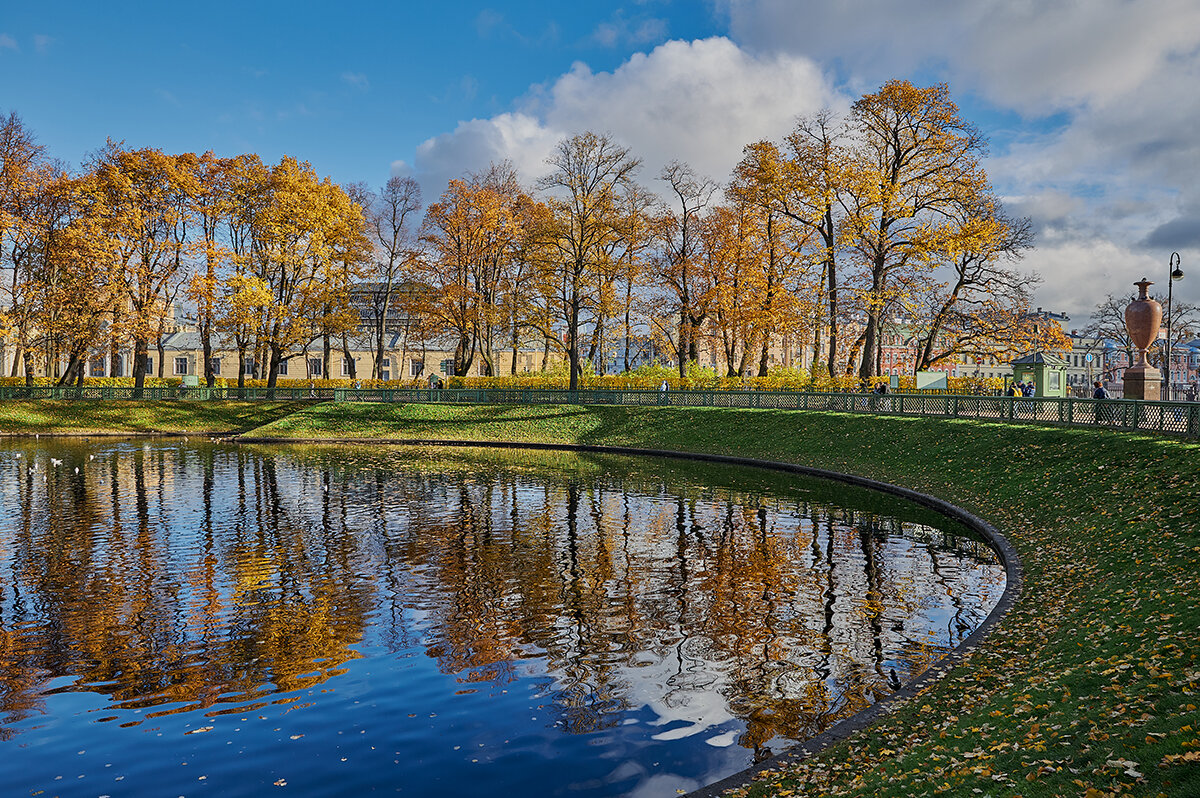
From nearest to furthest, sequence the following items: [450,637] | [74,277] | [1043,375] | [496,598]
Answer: [450,637], [496,598], [1043,375], [74,277]

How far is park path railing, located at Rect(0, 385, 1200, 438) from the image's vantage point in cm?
2147

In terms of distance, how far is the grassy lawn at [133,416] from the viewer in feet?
166

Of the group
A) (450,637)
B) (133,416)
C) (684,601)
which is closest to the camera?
(450,637)

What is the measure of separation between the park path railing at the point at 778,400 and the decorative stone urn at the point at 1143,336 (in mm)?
1950

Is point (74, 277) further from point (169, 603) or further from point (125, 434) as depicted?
point (169, 603)

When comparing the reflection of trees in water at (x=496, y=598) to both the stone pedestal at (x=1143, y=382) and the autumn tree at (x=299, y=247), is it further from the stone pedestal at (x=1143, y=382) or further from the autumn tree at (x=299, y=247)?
the autumn tree at (x=299, y=247)

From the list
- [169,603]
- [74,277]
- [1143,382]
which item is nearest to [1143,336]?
[1143,382]

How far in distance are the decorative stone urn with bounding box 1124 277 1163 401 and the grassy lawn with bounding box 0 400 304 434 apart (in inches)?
1906

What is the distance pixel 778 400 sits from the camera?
142ft

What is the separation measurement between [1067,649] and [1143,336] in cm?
1976

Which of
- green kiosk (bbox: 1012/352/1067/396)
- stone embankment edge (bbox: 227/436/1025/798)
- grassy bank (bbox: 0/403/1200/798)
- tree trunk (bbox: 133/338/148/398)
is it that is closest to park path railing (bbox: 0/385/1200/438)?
tree trunk (bbox: 133/338/148/398)

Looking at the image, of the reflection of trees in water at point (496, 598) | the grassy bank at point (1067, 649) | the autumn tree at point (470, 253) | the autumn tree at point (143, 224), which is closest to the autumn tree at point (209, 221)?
the autumn tree at point (143, 224)

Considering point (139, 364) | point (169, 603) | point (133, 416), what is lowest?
point (169, 603)

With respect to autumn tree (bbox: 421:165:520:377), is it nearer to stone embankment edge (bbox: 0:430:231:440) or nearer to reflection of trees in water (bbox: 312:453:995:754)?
stone embankment edge (bbox: 0:430:231:440)
